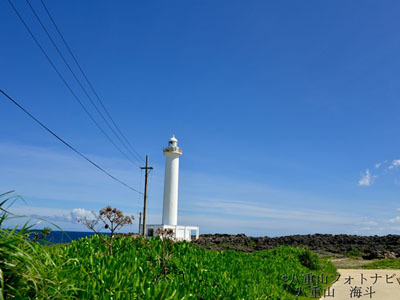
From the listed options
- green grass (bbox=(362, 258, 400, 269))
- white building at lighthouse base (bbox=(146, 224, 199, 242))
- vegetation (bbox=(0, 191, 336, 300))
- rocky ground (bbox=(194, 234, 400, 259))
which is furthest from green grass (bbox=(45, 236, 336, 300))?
white building at lighthouse base (bbox=(146, 224, 199, 242))

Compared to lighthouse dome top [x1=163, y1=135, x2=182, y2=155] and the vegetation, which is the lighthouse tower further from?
the vegetation

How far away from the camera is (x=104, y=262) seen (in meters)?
6.00

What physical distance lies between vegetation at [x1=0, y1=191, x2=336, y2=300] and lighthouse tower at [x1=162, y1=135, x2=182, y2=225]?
22.2 meters

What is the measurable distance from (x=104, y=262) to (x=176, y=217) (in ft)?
94.5

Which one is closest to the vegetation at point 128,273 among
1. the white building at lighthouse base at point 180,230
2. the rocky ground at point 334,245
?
the rocky ground at point 334,245

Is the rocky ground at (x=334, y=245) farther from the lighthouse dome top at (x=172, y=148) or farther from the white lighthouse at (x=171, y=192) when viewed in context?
the lighthouse dome top at (x=172, y=148)

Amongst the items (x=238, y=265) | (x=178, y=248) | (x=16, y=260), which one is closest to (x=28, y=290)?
(x=16, y=260)

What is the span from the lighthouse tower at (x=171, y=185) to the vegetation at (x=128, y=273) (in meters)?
22.2

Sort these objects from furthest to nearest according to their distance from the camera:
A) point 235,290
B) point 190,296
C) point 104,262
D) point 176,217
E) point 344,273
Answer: point 176,217
point 344,273
point 235,290
point 104,262
point 190,296

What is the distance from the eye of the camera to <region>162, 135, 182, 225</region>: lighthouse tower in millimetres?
34062

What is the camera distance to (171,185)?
34312mm

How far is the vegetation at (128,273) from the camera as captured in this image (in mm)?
3389

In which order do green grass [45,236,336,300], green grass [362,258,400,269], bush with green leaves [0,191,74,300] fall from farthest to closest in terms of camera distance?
green grass [362,258,400,269]
green grass [45,236,336,300]
bush with green leaves [0,191,74,300]

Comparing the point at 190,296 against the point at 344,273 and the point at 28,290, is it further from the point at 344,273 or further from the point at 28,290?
the point at 344,273
